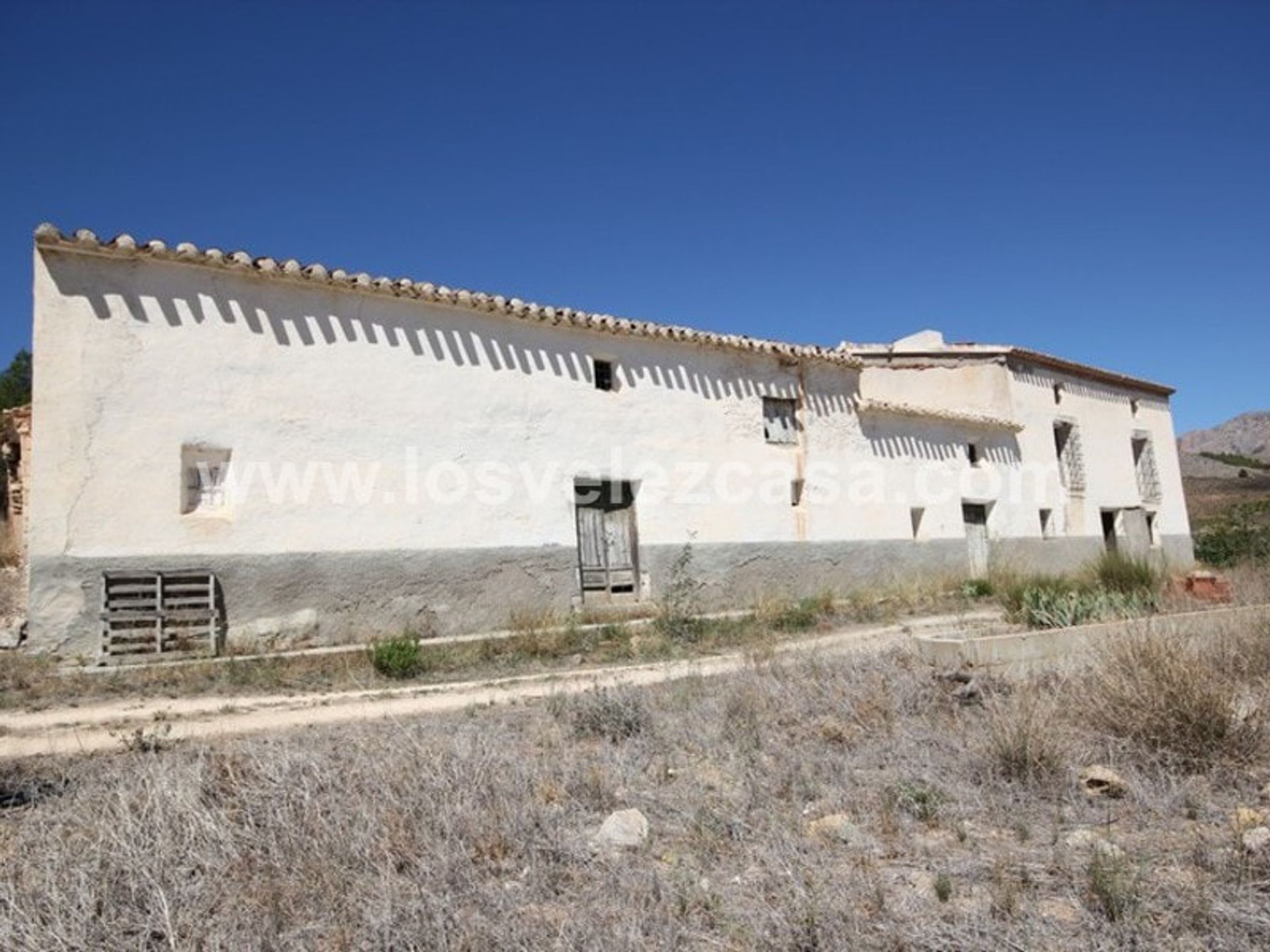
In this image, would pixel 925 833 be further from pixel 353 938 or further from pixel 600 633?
pixel 600 633

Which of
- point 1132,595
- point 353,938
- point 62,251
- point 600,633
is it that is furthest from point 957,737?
point 62,251

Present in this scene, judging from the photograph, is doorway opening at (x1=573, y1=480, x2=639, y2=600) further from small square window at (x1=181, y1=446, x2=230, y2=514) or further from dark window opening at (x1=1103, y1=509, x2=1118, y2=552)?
dark window opening at (x1=1103, y1=509, x2=1118, y2=552)

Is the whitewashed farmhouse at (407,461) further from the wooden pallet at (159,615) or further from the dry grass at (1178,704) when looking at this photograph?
the dry grass at (1178,704)

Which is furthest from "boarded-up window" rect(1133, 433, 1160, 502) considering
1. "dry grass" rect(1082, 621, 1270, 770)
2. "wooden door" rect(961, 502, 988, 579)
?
"dry grass" rect(1082, 621, 1270, 770)

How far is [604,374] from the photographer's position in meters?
12.6

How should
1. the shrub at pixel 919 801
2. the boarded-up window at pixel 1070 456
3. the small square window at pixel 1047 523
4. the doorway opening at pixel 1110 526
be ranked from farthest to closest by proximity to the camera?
the doorway opening at pixel 1110 526 < the boarded-up window at pixel 1070 456 < the small square window at pixel 1047 523 < the shrub at pixel 919 801

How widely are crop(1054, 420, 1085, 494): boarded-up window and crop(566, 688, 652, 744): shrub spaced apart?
58.2ft

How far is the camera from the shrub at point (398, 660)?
8.30 m

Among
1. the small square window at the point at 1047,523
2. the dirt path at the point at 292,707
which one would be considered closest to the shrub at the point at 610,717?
the dirt path at the point at 292,707

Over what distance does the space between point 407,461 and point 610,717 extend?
19.7ft

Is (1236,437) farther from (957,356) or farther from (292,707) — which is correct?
(292,707)

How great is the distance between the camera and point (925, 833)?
3482 mm

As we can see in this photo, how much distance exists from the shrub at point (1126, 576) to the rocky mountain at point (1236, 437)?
6100 cm

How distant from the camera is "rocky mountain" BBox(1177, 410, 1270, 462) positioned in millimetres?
62375
